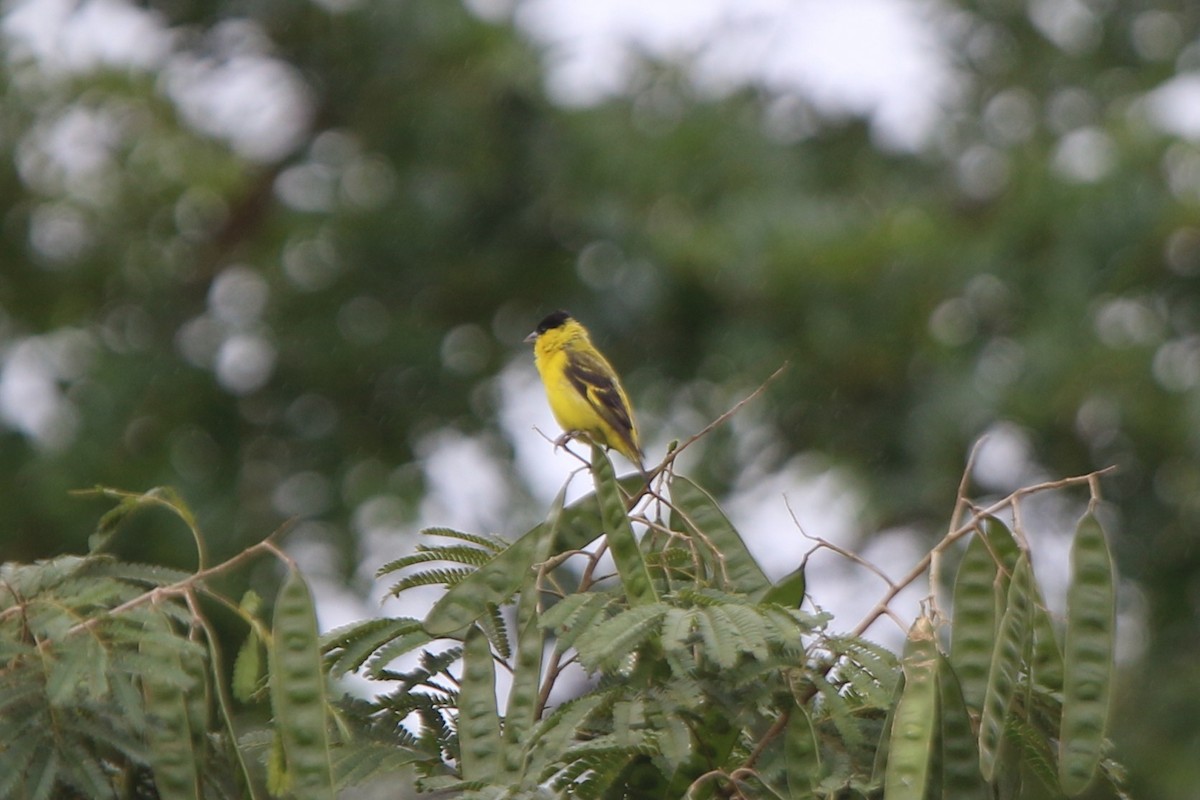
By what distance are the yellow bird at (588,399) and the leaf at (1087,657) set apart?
11.7 ft

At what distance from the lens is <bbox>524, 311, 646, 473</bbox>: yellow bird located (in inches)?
267

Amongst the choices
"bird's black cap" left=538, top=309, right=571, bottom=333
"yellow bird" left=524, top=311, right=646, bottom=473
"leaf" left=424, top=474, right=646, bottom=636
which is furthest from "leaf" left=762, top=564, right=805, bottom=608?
"bird's black cap" left=538, top=309, right=571, bottom=333

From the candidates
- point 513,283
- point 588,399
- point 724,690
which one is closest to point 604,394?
point 588,399

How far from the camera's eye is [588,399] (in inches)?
271

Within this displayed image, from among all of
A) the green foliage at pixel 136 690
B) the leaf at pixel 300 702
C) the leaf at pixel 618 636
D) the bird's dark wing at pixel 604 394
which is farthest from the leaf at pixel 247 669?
the bird's dark wing at pixel 604 394

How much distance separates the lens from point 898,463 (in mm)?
11984

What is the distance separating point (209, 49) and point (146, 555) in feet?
15.5

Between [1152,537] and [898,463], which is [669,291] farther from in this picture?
[1152,537]

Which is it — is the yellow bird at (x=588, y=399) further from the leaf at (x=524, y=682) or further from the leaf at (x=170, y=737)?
the leaf at (x=170, y=737)

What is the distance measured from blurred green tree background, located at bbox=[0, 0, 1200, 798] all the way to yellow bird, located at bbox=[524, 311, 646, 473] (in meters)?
4.09

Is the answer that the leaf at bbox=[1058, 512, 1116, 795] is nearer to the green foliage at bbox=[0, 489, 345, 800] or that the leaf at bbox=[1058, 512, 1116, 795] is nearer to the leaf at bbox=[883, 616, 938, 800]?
the leaf at bbox=[883, 616, 938, 800]

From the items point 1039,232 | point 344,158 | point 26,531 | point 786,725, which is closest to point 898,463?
point 1039,232

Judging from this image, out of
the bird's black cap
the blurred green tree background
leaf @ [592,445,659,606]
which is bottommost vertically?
leaf @ [592,445,659,606]

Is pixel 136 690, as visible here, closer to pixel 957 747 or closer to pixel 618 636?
pixel 618 636
